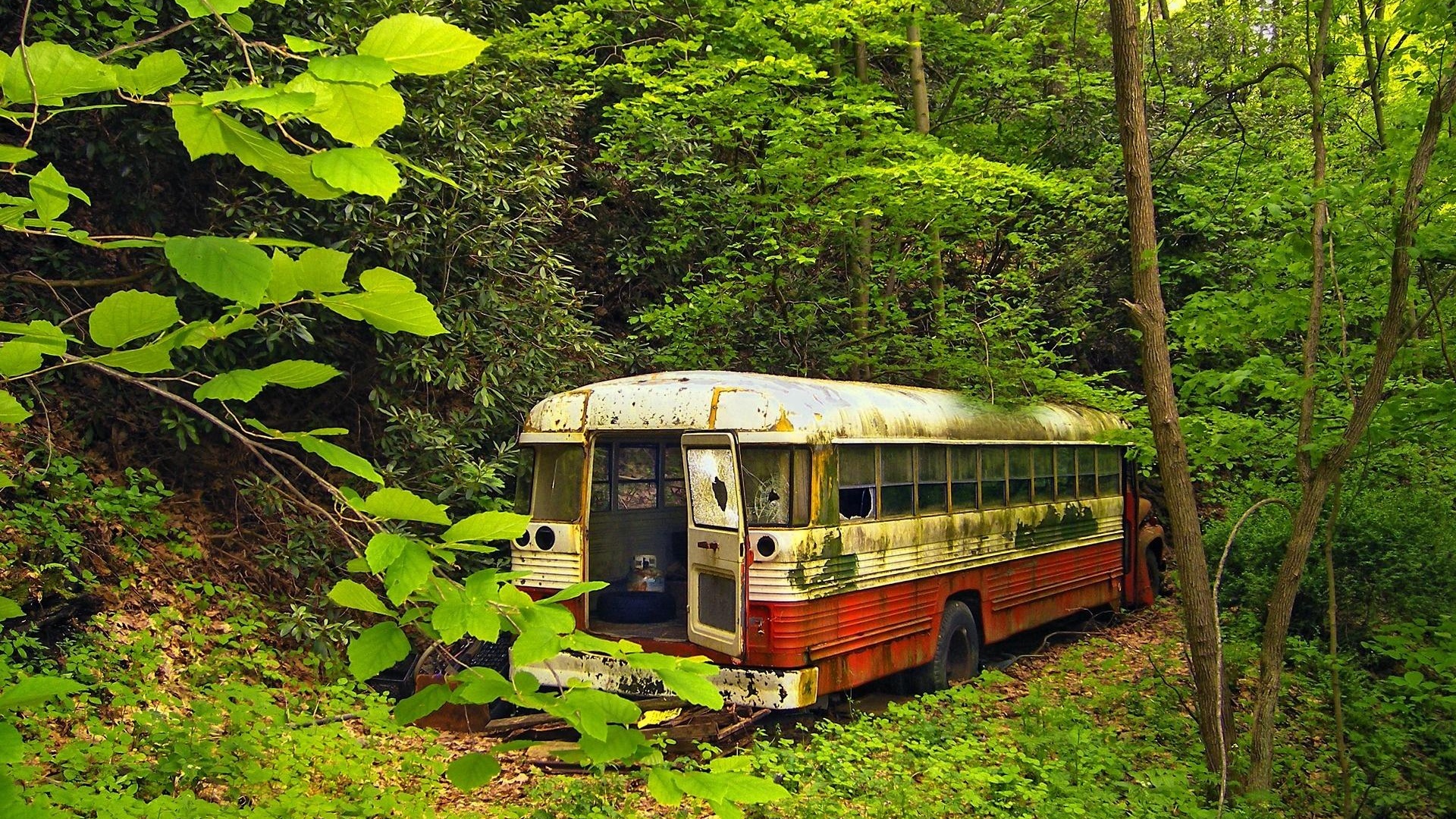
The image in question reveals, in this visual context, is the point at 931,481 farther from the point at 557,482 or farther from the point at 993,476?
the point at 557,482

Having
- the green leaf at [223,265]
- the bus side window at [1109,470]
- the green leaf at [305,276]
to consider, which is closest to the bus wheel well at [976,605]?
the bus side window at [1109,470]

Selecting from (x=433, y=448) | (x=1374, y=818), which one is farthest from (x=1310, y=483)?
(x=433, y=448)

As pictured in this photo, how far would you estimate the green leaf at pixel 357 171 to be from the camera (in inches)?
56.4

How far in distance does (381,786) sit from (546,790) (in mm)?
1095

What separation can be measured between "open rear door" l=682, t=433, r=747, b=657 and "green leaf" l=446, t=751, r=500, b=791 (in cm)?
543

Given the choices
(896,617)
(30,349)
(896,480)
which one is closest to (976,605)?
(896,617)

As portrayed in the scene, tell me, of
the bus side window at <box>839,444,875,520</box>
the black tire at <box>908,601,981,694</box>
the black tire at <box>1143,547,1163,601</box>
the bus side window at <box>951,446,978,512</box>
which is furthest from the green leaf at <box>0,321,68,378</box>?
the black tire at <box>1143,547,1163,601</box>

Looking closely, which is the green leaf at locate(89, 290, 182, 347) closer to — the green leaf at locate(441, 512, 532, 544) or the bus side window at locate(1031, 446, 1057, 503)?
the green leaf at locate(441, 512, 532, 544)

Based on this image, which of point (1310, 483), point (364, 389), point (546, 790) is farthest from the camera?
point (364, 389)

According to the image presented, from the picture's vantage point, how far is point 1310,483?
22.4 ft

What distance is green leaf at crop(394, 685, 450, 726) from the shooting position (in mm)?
1960

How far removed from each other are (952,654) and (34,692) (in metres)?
9.17

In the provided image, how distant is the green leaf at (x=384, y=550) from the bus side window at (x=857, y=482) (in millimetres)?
6574

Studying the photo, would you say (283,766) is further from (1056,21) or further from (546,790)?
(1056,21)
